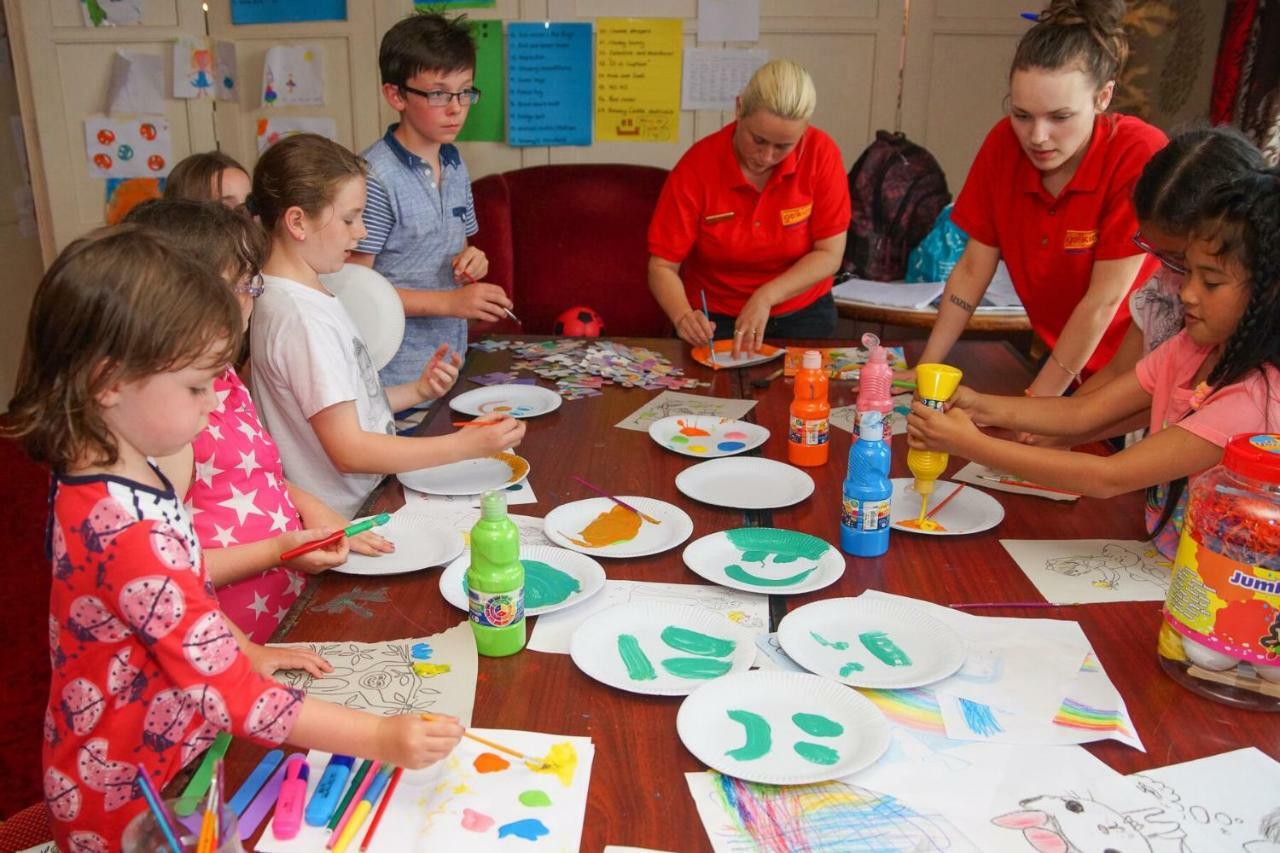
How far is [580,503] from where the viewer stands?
5.49 feet

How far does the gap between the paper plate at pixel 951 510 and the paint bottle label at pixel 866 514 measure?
110 millimetres

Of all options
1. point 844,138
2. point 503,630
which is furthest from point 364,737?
point 844,138

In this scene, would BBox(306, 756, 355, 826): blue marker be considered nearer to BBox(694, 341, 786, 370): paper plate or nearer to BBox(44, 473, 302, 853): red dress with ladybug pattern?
BBox(44, 473, 302, 853): red dress with ladybug pattern

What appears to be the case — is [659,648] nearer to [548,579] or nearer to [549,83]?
[548,579]

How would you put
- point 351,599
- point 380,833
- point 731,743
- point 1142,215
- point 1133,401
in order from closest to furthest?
point 380,833
point 731,743
point 351,599
point 1142,215
point 1133,401

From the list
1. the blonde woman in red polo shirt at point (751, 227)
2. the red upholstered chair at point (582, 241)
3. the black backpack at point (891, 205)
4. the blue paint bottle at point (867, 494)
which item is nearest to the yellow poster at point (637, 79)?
the red upholstered chair at point (582, 241)

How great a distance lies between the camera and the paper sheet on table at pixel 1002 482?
5.65 feet

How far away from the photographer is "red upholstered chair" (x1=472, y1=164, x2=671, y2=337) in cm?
368

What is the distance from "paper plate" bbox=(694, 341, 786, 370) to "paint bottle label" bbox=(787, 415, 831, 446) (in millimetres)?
664

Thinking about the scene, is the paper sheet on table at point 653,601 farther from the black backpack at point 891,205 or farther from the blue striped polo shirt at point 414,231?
the black backpack at point 891,205

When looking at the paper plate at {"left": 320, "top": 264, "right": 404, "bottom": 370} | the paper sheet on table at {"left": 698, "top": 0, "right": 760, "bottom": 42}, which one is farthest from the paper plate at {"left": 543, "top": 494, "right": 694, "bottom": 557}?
the paper sheet on table at {"left": 698, "top": 0, "right": 760, "bottom": 42}

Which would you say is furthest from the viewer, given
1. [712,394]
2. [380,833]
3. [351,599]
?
[712,394]

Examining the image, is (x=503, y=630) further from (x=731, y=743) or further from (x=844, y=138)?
(x=844, y=138)

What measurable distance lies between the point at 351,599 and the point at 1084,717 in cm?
93
